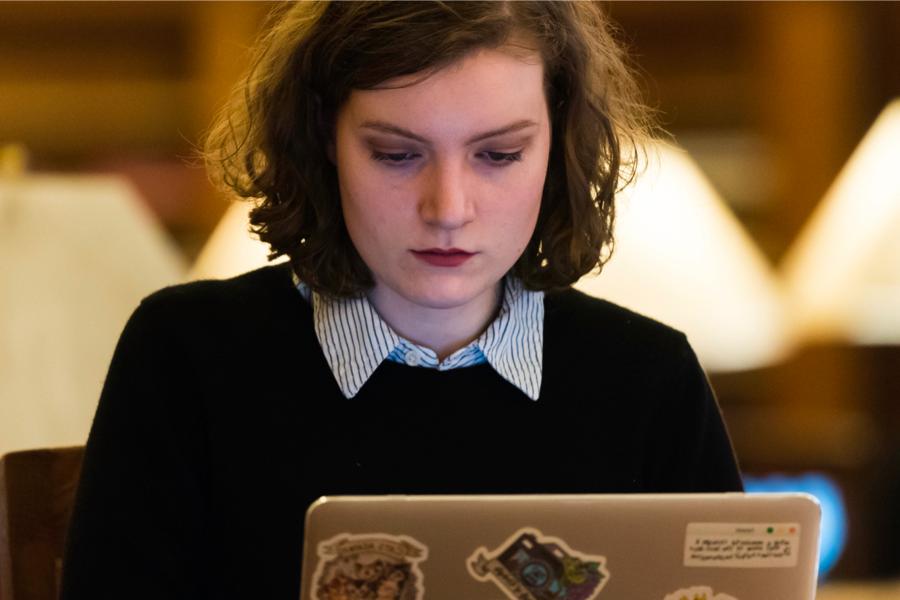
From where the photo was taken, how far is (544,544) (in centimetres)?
110

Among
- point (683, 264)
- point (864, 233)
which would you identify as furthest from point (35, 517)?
point (864, 233)

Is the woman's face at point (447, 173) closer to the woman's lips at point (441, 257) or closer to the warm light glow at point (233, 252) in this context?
the woman's lips at point (441, 257)

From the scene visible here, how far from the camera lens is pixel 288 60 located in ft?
4.77

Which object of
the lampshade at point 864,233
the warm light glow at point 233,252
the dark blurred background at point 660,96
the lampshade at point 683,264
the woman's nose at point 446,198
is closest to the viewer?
the woman's nose at point 446,198

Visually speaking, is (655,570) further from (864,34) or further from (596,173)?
(864,34)

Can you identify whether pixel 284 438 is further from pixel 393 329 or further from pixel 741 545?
pixel 741 545

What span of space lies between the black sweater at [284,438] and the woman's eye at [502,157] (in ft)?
0.83

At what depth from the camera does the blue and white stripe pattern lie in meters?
1.46

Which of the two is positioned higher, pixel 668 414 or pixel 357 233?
pixel 357 233

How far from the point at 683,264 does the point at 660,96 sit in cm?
278

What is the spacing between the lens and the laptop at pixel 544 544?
1.08 meters

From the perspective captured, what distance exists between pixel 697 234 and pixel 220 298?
1191 mm

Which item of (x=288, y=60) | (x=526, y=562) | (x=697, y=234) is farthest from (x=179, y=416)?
(x=697, y=234)

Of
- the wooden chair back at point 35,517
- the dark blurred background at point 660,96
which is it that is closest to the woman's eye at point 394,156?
the wooden chair back at point 35,517
